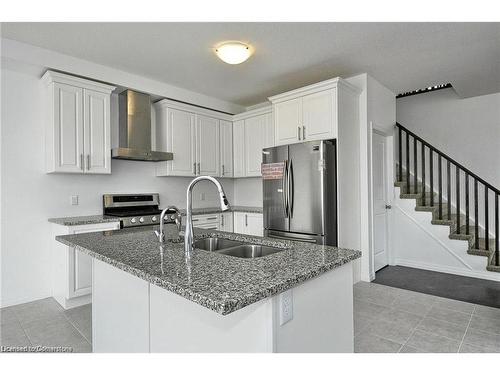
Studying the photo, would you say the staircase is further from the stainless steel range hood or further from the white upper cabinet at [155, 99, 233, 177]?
the stainless steel range hood

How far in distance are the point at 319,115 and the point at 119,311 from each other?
280cm

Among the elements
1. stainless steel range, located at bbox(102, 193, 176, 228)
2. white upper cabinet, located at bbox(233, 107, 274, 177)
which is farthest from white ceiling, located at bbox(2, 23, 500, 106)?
stainless steel range, located at bbox(102, 193, 176, 228)

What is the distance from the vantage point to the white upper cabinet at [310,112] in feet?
10.9

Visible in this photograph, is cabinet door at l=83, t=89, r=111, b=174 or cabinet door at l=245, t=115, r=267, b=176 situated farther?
cabinet door at l=245, t=115, r=267, b=176

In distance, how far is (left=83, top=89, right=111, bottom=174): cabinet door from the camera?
10.8 ft

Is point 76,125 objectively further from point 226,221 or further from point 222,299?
point 222,299

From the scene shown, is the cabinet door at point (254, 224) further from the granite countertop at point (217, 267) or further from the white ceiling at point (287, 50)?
the granite countertop at point (217, 267)

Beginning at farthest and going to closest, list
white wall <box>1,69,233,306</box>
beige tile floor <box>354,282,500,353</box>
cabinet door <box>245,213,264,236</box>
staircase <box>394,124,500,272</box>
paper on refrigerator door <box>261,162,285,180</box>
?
cabinet door <box>245,213,264,236</box>
staircase <box>394,124,500,272</box>
paper on refrigerator door <box>261,162,285,180</box>
white wall <box>1,69,233,306</box>
beige tile floor <box>354,282,500,353</box>

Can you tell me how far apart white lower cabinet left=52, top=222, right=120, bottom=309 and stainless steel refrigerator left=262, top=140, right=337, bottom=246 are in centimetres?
196

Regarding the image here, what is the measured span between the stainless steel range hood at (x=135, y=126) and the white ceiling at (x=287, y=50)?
13.7 inches

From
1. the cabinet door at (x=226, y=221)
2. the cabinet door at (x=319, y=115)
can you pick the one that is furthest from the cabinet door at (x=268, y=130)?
the cabinet door at (x=226, y=221)

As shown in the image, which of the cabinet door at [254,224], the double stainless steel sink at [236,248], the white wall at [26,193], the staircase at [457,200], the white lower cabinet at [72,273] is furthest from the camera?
the cabinet door at [254,224]

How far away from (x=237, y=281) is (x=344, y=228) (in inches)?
103
